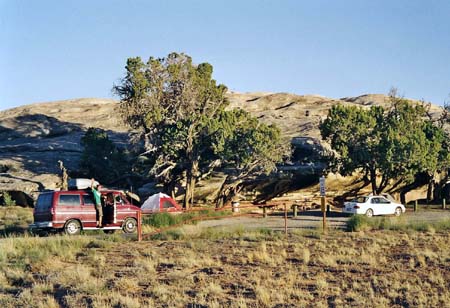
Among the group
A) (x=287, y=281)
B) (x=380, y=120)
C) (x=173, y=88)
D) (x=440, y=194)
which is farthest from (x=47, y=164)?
(x=287, y=281)

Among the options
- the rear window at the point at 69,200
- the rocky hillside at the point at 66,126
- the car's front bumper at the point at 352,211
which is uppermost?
the rocky hillside at the point at 66,126

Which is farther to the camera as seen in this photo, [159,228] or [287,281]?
[159,228]

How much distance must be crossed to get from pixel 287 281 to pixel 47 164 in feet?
115

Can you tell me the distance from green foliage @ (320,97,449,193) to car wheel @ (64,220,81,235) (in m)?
20.0

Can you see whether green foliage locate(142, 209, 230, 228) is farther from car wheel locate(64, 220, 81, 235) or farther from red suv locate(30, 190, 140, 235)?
car wheel locate(64, 220, 81, 235)

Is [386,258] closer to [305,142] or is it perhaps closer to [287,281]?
[287,281]

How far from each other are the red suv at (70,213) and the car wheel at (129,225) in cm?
37

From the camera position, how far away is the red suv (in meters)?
24.9

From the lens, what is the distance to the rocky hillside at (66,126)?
44875 millimetres

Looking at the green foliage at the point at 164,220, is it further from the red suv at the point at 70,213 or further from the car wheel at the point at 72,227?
the car wheel at the point at 72,227

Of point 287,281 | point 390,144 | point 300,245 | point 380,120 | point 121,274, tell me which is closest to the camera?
point 287,281

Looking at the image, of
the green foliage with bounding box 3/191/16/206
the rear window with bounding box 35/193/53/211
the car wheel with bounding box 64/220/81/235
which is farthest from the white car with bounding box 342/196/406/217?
the green foliage with bounding box 3/191/16/206

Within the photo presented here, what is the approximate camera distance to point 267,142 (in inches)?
1563

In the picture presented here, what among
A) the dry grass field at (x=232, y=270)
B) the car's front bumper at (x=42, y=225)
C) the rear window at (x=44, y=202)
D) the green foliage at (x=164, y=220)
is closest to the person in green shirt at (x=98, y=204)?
the rear window at (x=44, y=202)
